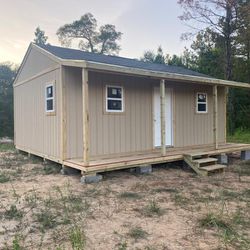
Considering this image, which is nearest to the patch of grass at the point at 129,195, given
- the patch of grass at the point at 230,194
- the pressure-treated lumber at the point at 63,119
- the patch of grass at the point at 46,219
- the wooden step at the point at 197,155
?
the patch of grass at the point at 46,219

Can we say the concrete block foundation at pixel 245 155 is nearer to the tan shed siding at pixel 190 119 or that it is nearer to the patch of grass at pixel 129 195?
the tan shed siding at pixel 190 119

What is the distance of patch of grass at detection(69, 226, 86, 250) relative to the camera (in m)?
3.16

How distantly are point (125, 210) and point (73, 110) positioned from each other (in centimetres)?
349

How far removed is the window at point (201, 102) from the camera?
33.0ft

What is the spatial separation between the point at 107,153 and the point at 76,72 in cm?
220

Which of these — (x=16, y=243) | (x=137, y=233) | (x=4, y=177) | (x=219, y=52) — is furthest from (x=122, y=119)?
(x=219, y=52)

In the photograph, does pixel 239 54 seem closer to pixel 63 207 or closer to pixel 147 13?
pixel 147 13

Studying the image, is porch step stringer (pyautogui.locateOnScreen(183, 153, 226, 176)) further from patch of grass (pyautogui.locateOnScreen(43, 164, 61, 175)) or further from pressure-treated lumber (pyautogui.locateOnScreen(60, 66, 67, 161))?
patch of grass (pyautogui.locateOnScreen(43, 164, 61, 175))

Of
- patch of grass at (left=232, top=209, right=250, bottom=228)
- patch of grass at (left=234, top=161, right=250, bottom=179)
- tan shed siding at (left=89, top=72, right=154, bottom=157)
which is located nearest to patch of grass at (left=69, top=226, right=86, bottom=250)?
patch of grass at (left=232, top=209, right=250, bottom=228)

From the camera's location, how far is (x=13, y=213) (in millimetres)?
4285

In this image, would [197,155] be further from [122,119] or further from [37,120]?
[37,120]

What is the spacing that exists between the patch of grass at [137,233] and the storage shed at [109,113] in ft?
8.35

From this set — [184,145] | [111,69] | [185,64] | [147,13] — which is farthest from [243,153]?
[185,64]

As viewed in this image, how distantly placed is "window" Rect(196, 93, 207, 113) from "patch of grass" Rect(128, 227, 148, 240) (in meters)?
6.96
